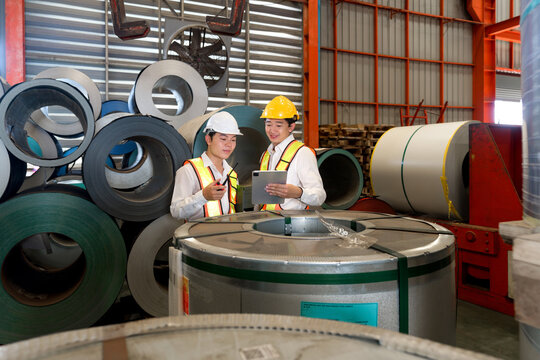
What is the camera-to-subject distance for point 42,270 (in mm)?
3953

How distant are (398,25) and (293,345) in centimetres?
1206

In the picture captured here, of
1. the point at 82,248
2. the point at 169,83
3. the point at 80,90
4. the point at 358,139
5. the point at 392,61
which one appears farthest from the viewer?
the point at 392,61

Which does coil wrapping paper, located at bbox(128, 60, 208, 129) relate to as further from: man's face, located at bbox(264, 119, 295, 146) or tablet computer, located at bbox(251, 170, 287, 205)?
tablet computer, located at bbox(251, 170, 287, 205)

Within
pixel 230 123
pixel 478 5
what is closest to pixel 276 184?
pixel 230 123

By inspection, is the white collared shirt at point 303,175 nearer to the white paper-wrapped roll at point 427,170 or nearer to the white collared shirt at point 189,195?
the white collared shirt at point 189,195

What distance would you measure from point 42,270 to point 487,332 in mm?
4078

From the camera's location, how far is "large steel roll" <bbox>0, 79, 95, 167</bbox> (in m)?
3.05

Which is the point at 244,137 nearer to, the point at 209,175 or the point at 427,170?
the point at 209,175

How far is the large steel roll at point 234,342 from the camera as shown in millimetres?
897

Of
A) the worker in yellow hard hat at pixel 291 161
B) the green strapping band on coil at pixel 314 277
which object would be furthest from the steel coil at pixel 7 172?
the green strapping band on coil at pixel 314 277

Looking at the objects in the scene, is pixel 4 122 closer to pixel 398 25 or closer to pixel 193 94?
pixel 193 94

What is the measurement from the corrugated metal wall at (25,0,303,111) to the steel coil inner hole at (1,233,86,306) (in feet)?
12.8

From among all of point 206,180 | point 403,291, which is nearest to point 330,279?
point 403,291

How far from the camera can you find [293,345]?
961mm
